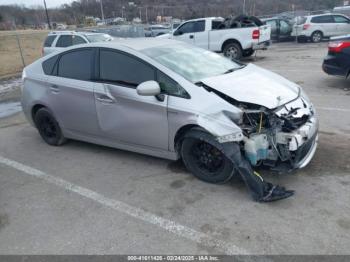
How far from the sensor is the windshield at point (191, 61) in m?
4.08

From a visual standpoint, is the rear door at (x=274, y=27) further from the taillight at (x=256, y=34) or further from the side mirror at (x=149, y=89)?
the side mirror at (x=149, y=89)

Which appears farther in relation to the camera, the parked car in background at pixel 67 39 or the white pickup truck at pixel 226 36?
the white pickup truck at pixel 226 36

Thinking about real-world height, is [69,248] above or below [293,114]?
below

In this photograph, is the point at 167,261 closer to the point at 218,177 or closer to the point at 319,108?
the point at 218,177

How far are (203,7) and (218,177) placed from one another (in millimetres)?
54130

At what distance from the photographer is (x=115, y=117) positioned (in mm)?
4355

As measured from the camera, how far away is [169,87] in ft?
12.8

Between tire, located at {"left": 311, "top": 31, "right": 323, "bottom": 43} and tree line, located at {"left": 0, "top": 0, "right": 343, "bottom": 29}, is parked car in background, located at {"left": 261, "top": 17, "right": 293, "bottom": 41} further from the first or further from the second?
tree line, located at {"left": 0, "top": 0, "right": 343, "bottom": 29}

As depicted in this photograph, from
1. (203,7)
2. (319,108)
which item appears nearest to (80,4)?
(203,7)

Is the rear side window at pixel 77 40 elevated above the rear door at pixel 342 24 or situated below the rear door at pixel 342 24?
above

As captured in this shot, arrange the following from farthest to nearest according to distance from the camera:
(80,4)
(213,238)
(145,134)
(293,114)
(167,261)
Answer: (80,4), (145,134), (293,114), (213,238), (167,261)

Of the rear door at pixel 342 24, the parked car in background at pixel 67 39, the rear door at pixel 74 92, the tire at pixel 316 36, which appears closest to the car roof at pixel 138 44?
the rear door at pixel 74 92

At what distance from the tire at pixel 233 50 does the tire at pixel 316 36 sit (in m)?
8.16

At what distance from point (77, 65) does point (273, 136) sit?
117 inches
